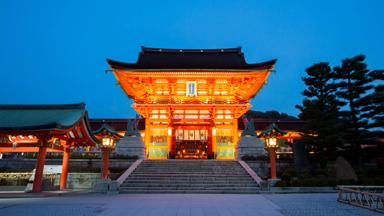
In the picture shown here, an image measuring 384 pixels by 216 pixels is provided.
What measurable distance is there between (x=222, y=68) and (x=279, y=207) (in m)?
17.0

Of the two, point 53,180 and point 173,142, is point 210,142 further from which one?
point 53,180

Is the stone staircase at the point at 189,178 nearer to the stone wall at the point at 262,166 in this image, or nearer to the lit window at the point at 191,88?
the stone wall at the point at 262,166

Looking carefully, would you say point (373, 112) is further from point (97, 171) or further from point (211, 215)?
point (97, 171)

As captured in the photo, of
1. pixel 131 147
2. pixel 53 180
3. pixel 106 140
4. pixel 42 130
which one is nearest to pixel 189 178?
pixel 106 140

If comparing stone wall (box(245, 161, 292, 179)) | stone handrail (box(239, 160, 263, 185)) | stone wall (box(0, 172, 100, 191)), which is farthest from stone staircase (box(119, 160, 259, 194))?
stone wall (box(0, 172, 100, 191))

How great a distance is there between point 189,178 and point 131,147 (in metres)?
7.00

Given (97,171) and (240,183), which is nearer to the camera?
(240,183)

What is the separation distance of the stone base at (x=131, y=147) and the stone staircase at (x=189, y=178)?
5.30 ft

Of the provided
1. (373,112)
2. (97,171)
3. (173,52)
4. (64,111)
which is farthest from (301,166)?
(173,52)

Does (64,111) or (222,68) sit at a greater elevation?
(222,68)

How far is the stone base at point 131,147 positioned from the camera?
20.6 metres

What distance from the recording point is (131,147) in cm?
2081

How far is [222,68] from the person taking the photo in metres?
24.6

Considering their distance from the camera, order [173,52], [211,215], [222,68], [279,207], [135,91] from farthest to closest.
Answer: [173,52]
[135,91]
[222,68]
[279,207]
[211,215]
